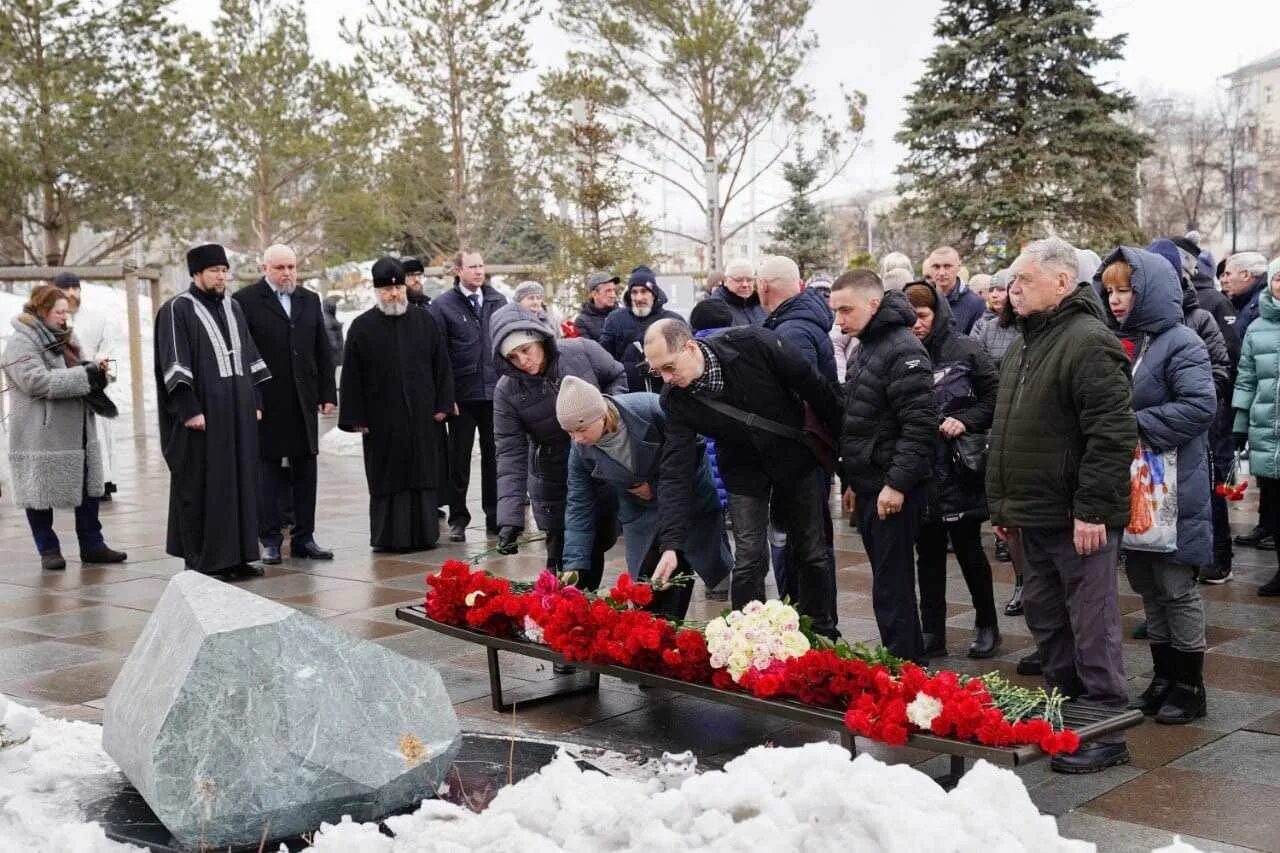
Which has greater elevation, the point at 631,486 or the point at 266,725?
the point at 631,486

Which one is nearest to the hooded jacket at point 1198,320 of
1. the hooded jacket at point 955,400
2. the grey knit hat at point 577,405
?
the hooded jacket at point 955,400

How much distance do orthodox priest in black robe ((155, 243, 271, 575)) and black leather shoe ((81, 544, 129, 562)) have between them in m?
1.00

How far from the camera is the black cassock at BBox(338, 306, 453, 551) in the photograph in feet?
34.7

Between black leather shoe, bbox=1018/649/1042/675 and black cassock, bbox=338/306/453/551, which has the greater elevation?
black cassock, bbox=338/306/453/551

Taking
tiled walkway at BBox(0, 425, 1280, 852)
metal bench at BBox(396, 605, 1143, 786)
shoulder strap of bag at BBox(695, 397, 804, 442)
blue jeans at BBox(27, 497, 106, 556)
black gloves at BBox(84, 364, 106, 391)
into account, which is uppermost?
black gloves at BBox(84, 364, 106, 391)

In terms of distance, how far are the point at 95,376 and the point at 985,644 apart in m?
6.68

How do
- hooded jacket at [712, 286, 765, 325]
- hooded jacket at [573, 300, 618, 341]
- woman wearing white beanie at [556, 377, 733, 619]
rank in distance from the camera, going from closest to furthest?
1. woman wearing white beanie at [556, 377, 733, 619]
2. hooded jacket at [712, 286, 765, 325]
3. hooded jacket at [573, 300, 618, 341]

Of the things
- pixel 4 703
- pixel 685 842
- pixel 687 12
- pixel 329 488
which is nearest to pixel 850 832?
pixel 685 842

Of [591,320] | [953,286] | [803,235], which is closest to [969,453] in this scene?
[953,286]

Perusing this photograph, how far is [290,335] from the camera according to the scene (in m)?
10.5

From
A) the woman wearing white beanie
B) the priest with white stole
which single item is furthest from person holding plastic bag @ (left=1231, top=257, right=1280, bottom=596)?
the priest with white stole

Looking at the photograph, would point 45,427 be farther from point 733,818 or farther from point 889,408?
point 733,818

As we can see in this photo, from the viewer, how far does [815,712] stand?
4824 millimetres

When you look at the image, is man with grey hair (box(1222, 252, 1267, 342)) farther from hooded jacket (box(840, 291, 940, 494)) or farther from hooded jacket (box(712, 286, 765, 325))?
hooded jacket (box(840, 291, 940, 494))
